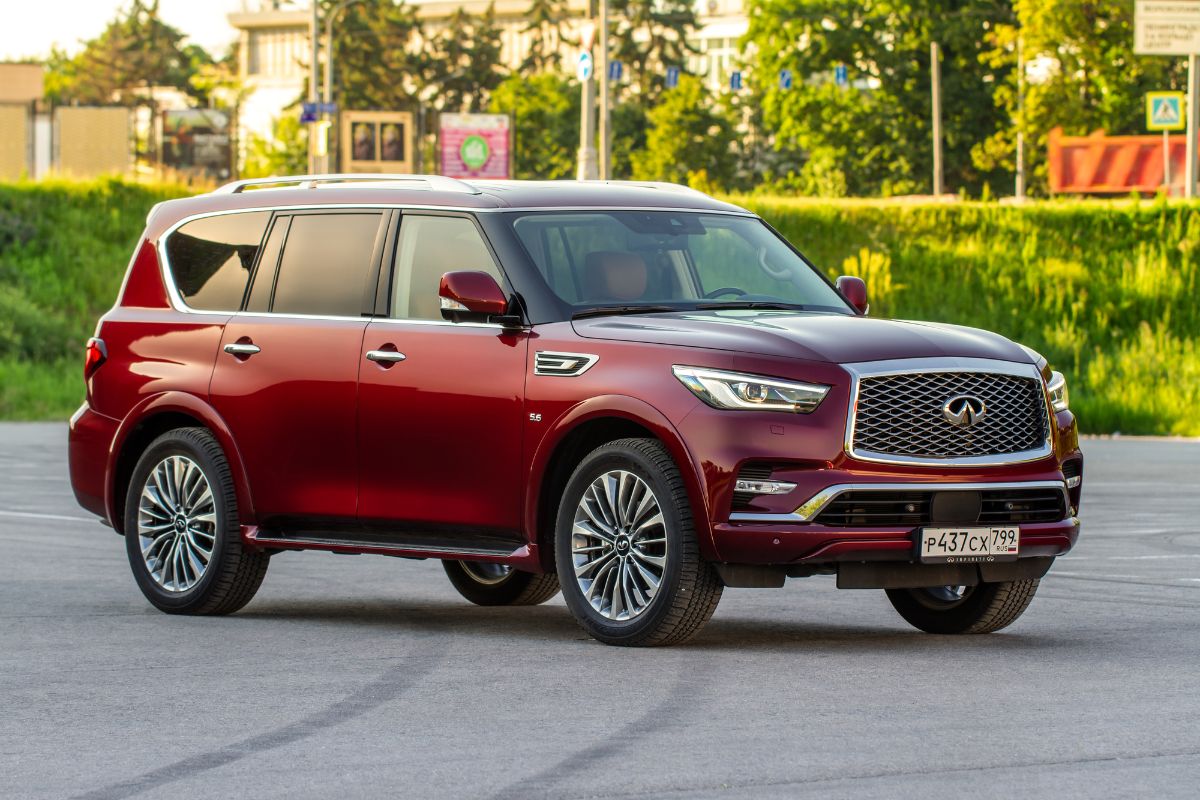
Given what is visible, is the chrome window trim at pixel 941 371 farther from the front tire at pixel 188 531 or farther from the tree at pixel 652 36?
the tree at pixel 652 36

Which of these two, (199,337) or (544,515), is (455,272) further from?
(199,337)

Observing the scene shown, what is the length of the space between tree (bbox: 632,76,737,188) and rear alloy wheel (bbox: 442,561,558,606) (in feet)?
274

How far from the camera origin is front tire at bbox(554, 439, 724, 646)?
933 centimetres

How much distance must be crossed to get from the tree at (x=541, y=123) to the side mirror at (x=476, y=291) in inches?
3734

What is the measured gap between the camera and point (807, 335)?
371 inches

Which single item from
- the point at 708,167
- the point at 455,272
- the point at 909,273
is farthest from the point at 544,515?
the point at 708,167

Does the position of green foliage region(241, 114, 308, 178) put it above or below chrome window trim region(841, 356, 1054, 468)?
above

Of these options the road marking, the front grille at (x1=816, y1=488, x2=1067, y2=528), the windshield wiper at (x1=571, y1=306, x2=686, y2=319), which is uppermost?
the windshield wiper at (x1=571, y1=306, x2=686, y2=319)

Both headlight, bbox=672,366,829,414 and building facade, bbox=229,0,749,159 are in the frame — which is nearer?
headlight, bbox=672,366,829,414

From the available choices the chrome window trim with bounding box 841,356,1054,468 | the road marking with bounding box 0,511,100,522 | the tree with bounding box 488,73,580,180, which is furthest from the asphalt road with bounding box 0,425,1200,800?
the tree with bounding box 488,73,580,180

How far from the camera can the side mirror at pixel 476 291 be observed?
996 centimetres

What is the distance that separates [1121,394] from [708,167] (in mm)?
66617

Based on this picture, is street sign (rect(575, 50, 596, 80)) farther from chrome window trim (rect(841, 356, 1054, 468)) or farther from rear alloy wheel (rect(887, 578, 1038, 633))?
chrome window trim (rect(841, 356, 1054, 468))

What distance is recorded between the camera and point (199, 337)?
11.5m
